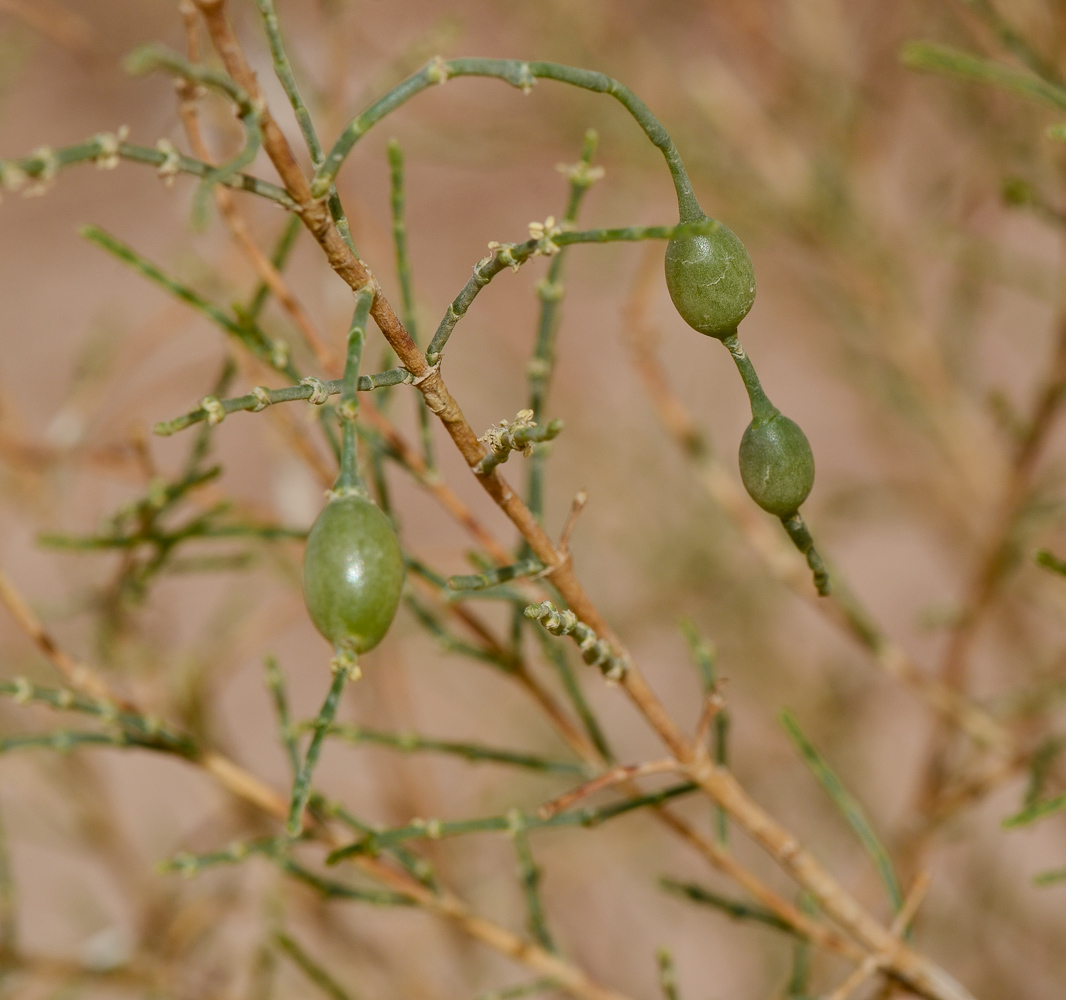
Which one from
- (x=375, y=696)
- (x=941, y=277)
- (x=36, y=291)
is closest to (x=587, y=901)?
(x=375, y=696)

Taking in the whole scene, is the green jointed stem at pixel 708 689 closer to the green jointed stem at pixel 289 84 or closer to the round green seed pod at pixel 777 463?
the round green seed pod at pixel 777 463

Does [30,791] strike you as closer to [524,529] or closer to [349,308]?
[349,308]

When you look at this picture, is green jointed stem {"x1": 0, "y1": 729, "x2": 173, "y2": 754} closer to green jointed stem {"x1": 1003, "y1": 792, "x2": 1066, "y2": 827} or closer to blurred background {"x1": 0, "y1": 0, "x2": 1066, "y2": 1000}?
blurred background {"x1": 0, "y1": 0, "x2": 1066, "y2": 1000}

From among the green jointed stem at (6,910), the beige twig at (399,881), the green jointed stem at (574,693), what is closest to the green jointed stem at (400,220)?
the green jointed stem at (574,693)

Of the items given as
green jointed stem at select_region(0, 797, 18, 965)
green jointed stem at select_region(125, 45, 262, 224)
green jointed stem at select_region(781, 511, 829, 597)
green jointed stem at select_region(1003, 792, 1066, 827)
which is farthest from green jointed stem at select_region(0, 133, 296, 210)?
green jointed stem at select_region(0, 797, 18, 965)

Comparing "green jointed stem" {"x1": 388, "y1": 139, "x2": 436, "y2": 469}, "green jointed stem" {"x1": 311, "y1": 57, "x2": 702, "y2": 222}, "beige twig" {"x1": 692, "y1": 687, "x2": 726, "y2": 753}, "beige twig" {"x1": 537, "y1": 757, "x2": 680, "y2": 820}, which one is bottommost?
"beige twig" {"x1": 537, "y1": 757, "x2": 680, "y2": 820}

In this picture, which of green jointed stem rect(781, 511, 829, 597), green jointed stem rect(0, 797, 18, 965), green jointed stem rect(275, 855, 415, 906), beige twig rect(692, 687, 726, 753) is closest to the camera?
green jointed stem rect(781, 511, 829, 597)

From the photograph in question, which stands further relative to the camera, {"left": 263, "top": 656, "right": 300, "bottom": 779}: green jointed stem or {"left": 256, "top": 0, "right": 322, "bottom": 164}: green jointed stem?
{"left": 263, "top": 656, "right": 300, "bottom": 779}: green jointed stem

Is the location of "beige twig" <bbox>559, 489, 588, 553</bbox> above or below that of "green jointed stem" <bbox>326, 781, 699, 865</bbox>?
above
